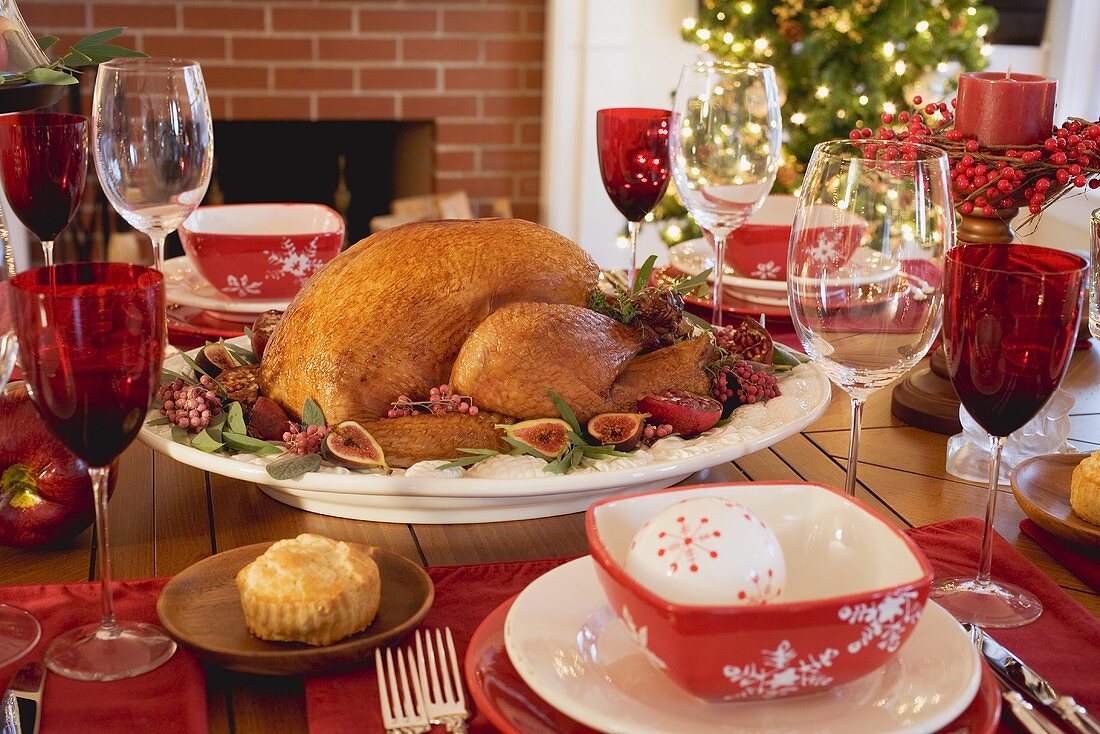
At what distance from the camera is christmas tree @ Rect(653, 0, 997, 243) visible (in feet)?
11.7

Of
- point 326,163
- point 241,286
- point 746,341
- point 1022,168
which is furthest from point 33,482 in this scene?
point 326,163

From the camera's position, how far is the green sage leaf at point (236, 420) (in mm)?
1062

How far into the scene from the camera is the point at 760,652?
2.07 feet

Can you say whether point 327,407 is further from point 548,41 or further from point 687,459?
point 548,41

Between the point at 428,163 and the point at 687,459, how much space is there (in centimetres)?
314

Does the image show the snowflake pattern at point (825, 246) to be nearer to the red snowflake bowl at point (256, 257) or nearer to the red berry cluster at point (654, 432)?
the red berry cluster at point (654, 432)

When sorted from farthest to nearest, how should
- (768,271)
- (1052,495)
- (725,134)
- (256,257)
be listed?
(768,271), (256,257), (725,134), (1052,495)

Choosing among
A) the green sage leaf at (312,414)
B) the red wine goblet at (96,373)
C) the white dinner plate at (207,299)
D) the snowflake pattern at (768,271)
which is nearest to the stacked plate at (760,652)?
the red wine goblet at (96,373)

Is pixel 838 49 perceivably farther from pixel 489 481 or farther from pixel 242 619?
pixel 242 619

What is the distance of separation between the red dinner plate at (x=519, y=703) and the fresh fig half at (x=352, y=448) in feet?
1.03

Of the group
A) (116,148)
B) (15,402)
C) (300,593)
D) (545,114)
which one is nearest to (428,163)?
(545,114)

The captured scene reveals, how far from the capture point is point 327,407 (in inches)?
42.9

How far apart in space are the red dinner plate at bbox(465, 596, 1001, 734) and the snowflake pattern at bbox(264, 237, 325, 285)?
0.94 m

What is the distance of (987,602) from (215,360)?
795 mm
